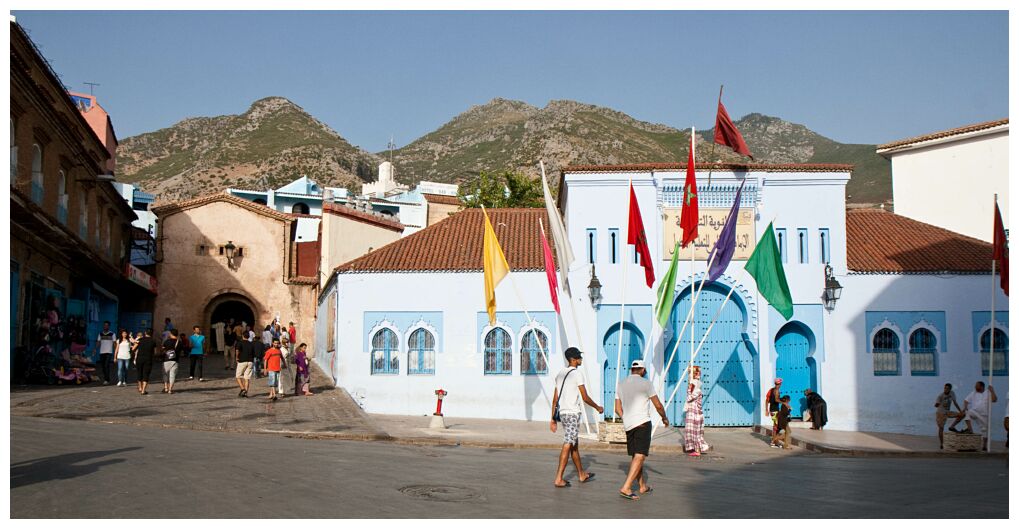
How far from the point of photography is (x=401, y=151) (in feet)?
437

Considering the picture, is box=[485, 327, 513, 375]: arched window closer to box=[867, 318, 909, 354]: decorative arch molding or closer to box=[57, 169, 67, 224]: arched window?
box=[867, 318, 909, 354]: decorative arch molding

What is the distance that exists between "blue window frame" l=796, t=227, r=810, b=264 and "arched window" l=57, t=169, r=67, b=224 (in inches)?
761

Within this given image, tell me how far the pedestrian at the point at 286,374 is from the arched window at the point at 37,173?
6.92 meters

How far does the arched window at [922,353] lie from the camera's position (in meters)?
23.9

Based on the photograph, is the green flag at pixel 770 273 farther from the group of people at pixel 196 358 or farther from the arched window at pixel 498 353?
the group of people at pixel 196 358

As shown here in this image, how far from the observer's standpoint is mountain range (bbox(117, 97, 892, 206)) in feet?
297

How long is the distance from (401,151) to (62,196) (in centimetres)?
10725

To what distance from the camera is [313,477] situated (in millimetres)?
10938

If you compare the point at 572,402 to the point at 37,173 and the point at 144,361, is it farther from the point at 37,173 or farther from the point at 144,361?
the point at 37,173

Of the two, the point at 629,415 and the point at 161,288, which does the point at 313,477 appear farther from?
the point at 161,288

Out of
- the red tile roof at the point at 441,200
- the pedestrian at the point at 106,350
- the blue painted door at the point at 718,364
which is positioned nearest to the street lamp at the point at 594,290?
the blue painted door at the point at 718,364

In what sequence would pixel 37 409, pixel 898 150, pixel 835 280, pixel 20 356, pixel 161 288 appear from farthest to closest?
1. pixel 161 288
2. pixel 898 150
3. pixel 835 280
4. pixel 20 356
5. pixel 37 409
